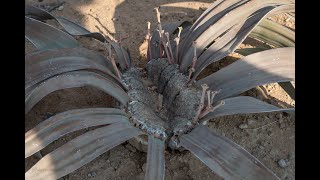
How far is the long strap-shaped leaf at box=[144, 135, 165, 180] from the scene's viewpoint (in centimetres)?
123

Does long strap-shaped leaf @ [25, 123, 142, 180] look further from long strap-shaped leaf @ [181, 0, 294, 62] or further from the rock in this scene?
long strap-shaped leaf @ [181, 0, 294, 62]

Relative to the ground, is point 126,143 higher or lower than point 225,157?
higher

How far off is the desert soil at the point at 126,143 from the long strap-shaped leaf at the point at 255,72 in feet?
0.65

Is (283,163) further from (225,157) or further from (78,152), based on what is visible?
(78,152)

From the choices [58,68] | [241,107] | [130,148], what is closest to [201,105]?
[241,107]

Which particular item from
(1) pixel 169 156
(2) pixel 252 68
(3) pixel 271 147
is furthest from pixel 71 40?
(3) pixel 271 147

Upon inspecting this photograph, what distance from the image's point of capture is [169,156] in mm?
1495

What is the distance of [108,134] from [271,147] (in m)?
0.57

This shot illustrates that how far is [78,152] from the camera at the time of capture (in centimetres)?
126

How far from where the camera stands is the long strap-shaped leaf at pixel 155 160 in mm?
1234

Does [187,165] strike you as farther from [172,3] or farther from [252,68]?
[172,3]

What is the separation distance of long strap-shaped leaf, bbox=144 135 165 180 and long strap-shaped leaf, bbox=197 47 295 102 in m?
0.24

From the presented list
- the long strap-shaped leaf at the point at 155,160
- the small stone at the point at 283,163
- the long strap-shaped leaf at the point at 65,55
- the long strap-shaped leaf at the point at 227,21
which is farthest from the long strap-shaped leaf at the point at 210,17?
the small stone at the point at 283,163

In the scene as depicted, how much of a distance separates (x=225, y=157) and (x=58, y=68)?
1.86 ft
